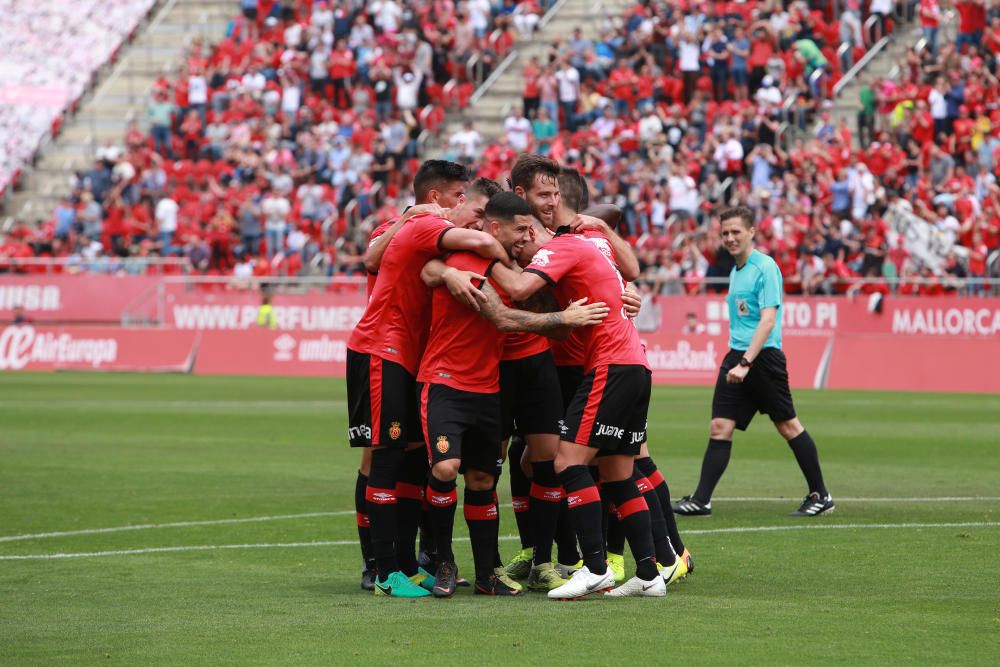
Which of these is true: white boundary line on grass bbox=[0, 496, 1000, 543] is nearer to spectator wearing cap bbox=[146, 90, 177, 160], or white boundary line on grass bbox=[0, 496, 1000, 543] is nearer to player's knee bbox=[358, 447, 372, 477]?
player's knee bbox=[358, 447, 372, 477]

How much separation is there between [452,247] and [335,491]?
19.5 feet

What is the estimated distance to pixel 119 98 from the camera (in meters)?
48.2

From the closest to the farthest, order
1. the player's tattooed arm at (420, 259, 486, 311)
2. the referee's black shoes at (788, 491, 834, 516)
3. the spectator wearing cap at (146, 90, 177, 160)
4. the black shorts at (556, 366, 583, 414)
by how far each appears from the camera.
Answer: the player's tattooed arm at (420, 259, 486, 311), the black shorts at (556, 366, 583, 414), the referee's black shoes at (788, 491, 834, 516), the spectator wearing cap at (146, 90, 177, 160)

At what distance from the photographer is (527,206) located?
8.40 meters

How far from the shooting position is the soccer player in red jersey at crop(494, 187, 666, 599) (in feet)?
27.5

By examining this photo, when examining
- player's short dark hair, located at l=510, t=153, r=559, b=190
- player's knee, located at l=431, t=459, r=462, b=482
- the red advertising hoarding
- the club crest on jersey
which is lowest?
the red advertising hoarding

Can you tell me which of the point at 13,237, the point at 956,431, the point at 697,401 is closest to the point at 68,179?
the point at 13,237

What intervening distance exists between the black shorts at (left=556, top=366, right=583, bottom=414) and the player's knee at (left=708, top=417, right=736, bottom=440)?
3.17 metres

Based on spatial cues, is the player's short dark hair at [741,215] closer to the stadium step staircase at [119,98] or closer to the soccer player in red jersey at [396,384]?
the soccer player in red jersey at [396,384]

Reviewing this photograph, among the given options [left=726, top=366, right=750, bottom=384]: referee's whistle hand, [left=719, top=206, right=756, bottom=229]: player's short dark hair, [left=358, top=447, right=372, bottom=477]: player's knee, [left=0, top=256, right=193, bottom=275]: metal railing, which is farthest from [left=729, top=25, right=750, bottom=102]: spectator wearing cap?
[left=358, top=447, right=372, bottom=477]: player's knee

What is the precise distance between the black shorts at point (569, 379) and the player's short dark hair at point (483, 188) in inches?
46.1

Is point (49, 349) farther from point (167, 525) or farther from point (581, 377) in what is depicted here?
point (581, 377)

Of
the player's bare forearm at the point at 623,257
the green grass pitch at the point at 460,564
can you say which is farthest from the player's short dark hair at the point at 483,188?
the green grass pitch at the point at 460,564

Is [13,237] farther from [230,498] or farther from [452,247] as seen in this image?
[452,247]
